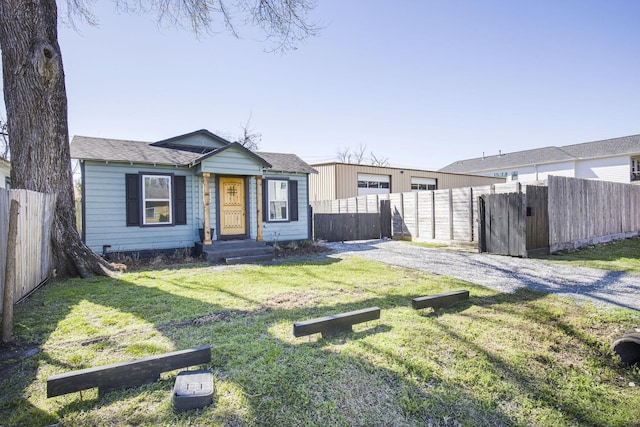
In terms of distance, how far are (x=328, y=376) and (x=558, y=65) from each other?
45.2ft

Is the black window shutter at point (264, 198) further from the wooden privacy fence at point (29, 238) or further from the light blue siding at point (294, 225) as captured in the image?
the wooden privacy fence at point (29, 238)

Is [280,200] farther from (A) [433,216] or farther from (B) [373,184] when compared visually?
(B) [373,184]

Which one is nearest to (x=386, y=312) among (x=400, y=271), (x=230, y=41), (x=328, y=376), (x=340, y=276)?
(x=328, y=376)

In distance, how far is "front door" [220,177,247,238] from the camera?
9.88 metres

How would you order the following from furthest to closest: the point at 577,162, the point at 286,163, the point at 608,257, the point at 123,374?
the point at 577,162 → the point at 286,163 → the point at 608,257 → the point at 123,374

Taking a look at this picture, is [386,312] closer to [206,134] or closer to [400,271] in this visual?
[400,271]

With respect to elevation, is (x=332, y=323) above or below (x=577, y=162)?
below

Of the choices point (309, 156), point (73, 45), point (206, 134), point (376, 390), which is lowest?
point (376, 390)

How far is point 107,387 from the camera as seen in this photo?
227 cm

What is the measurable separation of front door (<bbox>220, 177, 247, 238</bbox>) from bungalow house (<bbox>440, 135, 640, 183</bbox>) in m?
25.2

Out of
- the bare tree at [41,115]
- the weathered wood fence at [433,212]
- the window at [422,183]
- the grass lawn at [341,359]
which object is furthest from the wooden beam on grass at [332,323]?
the window at [422,183]

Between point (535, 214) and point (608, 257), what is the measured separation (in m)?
2.25

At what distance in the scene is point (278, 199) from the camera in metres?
10.9

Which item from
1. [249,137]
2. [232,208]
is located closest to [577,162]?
[249,137]
